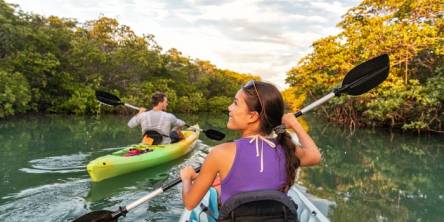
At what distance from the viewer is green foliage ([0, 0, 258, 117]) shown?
49.1 ft

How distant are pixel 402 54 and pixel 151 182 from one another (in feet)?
35.2

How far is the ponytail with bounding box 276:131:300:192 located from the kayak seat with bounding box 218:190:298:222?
0.08 m

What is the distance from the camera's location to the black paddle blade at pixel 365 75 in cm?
274

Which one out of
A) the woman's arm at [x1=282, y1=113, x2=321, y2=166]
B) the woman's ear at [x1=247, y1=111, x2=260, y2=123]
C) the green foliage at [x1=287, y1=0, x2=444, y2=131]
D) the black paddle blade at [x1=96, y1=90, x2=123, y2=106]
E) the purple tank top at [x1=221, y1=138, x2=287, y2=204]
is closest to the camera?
the purple tank top at [x1=221, y1=138, x2=287, y2=204]

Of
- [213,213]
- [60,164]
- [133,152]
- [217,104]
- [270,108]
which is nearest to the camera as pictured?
[270,108]

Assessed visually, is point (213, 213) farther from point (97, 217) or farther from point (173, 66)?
point (173, 66)

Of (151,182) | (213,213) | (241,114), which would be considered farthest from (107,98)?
(241,114)

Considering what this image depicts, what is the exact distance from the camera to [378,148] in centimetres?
1043

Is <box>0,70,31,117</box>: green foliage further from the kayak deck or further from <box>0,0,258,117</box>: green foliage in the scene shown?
the kayak deck

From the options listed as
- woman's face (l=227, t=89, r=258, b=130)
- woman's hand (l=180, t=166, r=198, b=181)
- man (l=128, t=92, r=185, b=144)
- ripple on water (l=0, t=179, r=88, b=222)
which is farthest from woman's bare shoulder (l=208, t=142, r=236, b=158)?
man (l=128, t=92, r=185, b=144)

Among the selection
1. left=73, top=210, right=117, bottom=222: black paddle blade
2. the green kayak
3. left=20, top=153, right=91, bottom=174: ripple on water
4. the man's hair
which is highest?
the man's hair

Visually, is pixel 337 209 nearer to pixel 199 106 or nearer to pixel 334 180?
pixel 334 180

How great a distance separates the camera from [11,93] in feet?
40.2

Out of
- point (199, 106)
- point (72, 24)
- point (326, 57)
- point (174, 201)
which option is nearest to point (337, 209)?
point (174, 201)
